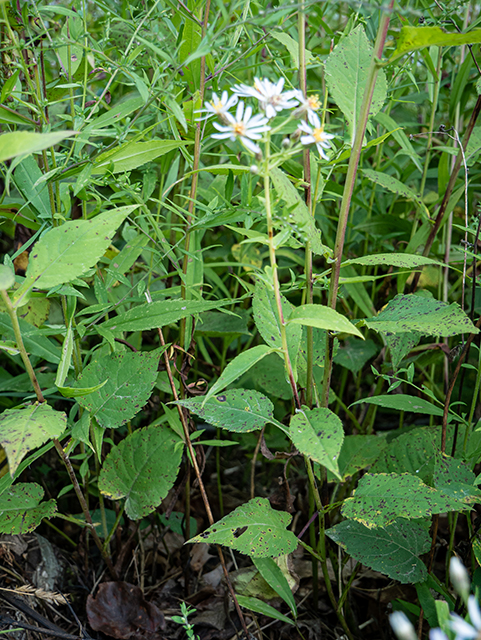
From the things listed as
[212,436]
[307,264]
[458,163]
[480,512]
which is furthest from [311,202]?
[212,436]

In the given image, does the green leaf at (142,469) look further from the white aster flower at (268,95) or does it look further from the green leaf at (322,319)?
the white aster flower at (268,95)

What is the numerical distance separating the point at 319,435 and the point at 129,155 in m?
0.53

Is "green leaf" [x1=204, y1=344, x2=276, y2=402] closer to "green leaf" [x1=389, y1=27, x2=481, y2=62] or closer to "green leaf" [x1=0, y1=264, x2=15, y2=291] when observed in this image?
"green leaf" [x1=0, y1=264, x2=15, y2=291]

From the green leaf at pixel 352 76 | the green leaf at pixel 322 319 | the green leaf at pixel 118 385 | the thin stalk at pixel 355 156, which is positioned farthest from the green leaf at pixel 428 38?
the green leaf at pixel 118 385

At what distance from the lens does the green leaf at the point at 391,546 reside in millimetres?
857

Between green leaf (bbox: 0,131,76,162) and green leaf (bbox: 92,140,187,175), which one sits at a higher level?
green leaf (bbox: 0,131,76,162)

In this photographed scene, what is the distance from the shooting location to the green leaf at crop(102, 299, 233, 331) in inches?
31.9

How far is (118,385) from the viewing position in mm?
873

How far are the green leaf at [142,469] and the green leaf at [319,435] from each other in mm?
341

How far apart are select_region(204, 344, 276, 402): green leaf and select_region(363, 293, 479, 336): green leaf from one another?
21 cm

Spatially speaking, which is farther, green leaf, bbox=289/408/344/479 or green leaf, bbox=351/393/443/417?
green leaf, bbox=351/393/443/417

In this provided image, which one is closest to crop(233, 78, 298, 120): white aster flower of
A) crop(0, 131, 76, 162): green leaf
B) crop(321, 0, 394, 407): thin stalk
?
crop(321, 0, 394, 407): thin stalk

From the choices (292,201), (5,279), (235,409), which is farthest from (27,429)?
(292,201)

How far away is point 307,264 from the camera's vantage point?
85 centimetres
